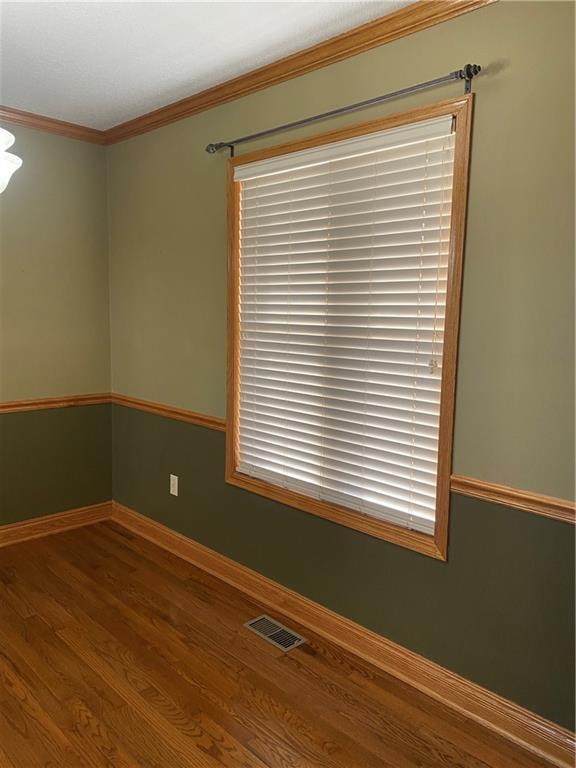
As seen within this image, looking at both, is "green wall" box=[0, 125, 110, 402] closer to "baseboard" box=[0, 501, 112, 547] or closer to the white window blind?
"baseboard" box=[0, 501, 112, 547]

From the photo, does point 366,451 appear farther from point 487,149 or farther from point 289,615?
point 487,149

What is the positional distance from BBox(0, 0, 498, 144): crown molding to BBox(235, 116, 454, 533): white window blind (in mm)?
347

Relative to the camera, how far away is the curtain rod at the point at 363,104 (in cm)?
192

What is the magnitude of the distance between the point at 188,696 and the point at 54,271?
2594 mm

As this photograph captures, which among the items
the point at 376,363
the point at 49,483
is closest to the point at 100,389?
the point at 49,483

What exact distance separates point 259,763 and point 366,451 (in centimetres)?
116

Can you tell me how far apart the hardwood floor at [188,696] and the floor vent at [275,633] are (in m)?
0.05

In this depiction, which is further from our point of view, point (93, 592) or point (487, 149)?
point (93, 592)

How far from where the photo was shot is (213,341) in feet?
10.2

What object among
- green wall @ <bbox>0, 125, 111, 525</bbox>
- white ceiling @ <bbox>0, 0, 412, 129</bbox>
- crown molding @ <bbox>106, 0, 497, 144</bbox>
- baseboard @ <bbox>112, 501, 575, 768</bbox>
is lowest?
baseboard @ <bbox>112, 501, 575, 768</bbox>

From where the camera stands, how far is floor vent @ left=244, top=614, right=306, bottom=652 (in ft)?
8.31

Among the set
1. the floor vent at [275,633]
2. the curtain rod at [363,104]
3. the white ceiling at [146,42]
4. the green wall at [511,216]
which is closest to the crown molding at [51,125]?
the white ceiling at [146,42]

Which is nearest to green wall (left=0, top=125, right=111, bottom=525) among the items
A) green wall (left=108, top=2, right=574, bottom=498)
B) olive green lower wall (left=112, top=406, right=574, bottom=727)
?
olive green lower wall (left=112, top=406, right=574, bottom=727)

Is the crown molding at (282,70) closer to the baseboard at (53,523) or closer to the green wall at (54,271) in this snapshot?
the green wall at (54,271)
